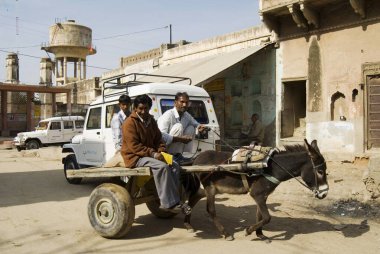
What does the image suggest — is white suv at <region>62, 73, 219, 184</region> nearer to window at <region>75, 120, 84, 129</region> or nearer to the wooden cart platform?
the wooden cart platform

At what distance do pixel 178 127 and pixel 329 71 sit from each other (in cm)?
793

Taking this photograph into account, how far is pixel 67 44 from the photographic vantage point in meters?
44.6

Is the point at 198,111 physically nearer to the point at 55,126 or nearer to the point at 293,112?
the point at 293,112

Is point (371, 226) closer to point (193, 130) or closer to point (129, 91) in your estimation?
point (193, 130)

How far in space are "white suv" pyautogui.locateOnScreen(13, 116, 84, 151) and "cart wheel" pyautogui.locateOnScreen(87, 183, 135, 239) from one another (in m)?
17.2

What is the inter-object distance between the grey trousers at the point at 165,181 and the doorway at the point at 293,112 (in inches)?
360

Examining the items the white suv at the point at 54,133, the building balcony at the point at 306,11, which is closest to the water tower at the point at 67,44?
the white suv at the point at 54,133

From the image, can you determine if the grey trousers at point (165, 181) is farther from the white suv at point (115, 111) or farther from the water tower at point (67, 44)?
the water tower at point (67, 44)

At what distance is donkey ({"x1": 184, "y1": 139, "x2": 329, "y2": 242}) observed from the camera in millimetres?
4879

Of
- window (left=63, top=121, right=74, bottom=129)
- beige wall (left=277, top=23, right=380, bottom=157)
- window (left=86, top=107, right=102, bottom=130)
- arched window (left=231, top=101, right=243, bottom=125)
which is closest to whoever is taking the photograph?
window (left=86, top=107, right=102, bottom=130)

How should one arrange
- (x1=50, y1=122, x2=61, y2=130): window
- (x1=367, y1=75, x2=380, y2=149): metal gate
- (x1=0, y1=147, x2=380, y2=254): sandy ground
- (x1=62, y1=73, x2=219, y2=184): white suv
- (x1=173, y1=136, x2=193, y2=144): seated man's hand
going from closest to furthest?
(x1=0, y1=147, x2=380, y2=254): sandy ground < (x1=173, y1=136, x2=193, y2=144): seated man's hand < (x1=62, y1=73, x2=219, y2=184): white suv < (x1=367, y1=75, x2=380, y2=149): metal gate < (x1=50, y1=122, x2=61, y2=130): window

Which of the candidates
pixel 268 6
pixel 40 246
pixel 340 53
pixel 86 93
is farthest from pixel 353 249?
pixel 86 93

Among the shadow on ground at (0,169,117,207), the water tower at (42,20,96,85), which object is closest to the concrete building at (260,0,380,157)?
the shadow on ground at (0,169,117,207)

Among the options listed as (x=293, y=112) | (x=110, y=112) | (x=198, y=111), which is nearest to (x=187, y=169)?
(x=198, y=111)
